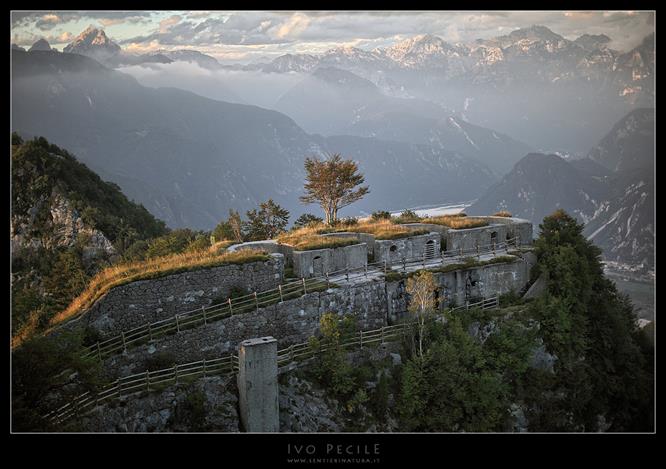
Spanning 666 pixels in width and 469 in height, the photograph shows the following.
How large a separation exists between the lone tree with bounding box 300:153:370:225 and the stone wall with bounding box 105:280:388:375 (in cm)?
798

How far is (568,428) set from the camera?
16.3 metres

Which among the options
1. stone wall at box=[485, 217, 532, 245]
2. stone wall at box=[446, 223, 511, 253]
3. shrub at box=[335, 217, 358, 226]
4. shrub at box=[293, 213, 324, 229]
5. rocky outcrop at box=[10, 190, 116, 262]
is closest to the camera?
stone wall at box=[446, 223, 511, 253]

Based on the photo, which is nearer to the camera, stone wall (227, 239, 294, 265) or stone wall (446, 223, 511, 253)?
stone wall (227, 239, 294, 265)

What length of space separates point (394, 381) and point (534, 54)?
36.2 ft

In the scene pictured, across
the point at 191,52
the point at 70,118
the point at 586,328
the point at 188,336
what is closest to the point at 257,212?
the point at 70,118

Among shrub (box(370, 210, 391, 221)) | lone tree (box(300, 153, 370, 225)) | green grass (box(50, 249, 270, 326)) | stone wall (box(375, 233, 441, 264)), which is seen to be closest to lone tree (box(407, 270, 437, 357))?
stone wall (box(375, 233, 441, 264))

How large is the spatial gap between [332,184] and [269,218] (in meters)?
3.57

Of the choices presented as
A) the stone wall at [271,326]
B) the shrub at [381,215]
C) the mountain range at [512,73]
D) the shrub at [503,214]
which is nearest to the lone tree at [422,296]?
the stone wall at [271,326]

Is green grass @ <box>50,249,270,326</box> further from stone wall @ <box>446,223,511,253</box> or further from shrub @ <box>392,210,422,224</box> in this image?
shrub @ <box>392,210,422,224</box>

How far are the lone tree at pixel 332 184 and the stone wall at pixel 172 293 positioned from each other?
29.5 ft

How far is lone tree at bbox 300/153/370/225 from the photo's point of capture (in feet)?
80.2

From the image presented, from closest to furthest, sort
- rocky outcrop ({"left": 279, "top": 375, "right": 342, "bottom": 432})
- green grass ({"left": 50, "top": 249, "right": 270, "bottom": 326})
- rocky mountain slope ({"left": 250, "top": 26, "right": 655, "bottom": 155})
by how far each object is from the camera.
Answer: rocky outcrop ({"left": 279, "top": 375, "right": 342, "bottom": 432})
green grass ({"left": 50, "top": 249, "right": 270, "bottom": 326})
rocky mountain slope ({"left": 250, "top": 26, "right": 655, "bottom": 155})

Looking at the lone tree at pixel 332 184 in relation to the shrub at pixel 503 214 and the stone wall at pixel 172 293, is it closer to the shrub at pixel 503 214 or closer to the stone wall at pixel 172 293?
the shrub at pixel 503 214

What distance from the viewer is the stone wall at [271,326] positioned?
528 inches
